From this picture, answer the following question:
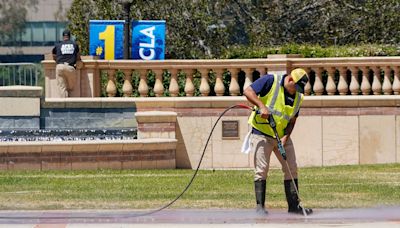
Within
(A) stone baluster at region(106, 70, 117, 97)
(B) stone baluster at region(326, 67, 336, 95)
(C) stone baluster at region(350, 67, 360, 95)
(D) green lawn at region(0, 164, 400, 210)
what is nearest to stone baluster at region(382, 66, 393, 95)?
(C) stone baluster at region(350, 67, 360, 95)

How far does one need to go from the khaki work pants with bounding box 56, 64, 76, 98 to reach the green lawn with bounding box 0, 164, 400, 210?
2.92 meters

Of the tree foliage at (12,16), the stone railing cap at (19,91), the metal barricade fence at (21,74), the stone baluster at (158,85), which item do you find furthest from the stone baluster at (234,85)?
the tree foliage at (12,16)

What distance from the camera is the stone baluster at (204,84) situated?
22.8 m

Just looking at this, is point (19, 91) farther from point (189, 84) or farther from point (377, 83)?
point (377, 83)

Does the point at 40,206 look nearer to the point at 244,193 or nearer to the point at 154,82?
the point at 244,193

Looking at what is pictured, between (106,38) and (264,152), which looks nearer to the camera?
(264,152)

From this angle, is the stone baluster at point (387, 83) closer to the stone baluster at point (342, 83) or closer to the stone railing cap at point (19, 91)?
the stone baluster at point (342, 83)

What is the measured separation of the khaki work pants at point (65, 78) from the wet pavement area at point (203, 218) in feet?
25.2

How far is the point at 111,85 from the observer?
23.2 metres

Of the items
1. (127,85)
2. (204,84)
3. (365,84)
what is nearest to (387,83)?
(365,84)

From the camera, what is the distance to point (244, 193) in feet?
56.5

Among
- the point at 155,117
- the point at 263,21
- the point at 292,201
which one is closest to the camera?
the point at 292,201

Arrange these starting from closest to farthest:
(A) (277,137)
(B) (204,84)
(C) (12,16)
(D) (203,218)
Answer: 1. (D) (203,218)
2. (A) (277,137)
3. (B) (204,84)
4. (C) (12,16)

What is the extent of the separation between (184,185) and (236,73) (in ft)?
16.8
